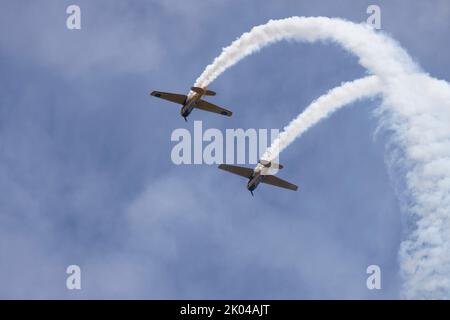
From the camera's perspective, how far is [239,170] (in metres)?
86.9

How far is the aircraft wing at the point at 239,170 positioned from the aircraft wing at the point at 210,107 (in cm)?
576

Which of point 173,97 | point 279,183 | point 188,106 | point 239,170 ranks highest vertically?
point 173,97

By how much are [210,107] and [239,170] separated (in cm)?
724

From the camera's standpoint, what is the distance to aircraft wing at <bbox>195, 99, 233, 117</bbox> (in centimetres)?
8994

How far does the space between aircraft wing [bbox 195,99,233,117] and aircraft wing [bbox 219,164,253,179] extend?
227 inches

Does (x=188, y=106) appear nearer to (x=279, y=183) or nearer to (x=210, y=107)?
(x=210, y=107)

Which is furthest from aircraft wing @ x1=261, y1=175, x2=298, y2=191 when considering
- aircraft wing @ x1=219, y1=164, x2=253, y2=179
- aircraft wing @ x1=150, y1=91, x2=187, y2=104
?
aircraft wing @ x1=150, y1=91, x2=187, y2=104

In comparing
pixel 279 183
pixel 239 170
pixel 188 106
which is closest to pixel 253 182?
pixel 239 170

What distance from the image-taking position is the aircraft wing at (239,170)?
86.3 metres
